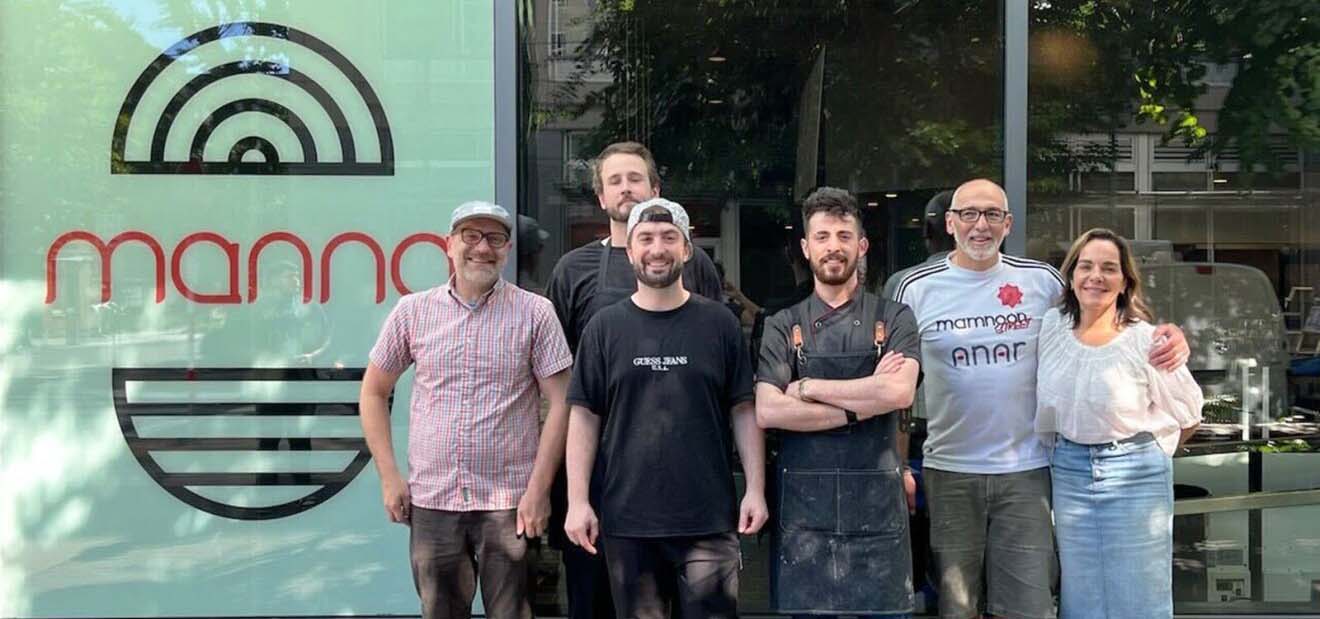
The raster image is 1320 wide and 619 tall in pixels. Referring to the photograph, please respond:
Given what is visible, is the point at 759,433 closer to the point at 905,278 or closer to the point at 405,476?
the point at 905,278

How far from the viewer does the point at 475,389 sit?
10.4 ft

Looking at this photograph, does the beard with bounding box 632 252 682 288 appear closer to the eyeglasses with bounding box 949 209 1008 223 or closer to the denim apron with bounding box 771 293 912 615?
the denim apron with bounding box 771 293 912 615

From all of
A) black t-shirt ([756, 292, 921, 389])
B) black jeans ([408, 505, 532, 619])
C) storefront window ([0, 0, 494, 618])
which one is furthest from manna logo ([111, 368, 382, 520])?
black t-shirt ([756, 292, 921, 389])

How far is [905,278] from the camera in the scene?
3.49 meters

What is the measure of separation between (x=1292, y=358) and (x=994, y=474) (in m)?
1.81

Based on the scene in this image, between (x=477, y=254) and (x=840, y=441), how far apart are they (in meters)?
1.12

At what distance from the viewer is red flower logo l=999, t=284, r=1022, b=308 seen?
3322mm

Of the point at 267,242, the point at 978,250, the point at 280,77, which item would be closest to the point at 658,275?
the point at 978,250

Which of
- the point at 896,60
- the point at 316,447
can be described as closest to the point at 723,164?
the point at 896,60

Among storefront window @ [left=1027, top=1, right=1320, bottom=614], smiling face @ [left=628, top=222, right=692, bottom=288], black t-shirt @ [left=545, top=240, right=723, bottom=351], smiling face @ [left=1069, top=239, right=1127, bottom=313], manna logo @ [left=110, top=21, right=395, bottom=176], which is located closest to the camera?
smiling face @ [left=628, top=222, right=692, bottom=288]

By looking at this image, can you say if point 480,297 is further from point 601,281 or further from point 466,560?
point 466,560

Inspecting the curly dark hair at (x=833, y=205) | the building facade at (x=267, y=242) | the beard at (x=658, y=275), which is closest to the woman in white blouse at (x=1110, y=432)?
the curly dark hair at (x=833, y=205)

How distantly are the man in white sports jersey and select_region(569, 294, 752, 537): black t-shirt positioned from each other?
2.15 feet

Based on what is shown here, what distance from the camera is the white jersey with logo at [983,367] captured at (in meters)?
3.29
